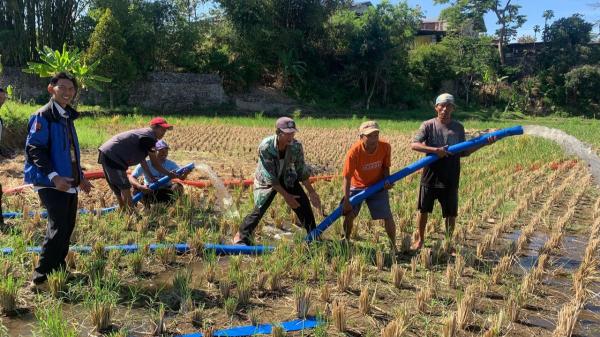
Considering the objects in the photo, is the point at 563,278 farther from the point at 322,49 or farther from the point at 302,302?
the point at 322,49

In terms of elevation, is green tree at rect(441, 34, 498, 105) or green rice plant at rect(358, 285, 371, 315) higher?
green tree at rect(441, 34, 498, 105)

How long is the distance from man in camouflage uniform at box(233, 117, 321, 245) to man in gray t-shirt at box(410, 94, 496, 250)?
1011mm

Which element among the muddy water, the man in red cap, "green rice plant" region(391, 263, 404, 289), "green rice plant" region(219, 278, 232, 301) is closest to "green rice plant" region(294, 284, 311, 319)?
"green rice plant" region(219, 278, 232, 301)

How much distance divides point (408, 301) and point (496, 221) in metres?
2.70

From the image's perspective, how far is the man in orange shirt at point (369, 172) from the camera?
412 centimetres

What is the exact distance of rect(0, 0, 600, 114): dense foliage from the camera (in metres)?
22.4

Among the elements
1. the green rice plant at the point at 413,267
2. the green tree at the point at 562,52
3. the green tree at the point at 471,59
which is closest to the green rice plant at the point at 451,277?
the green rice plant at the point at 413,267

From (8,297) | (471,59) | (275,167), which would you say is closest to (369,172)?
(275,167)

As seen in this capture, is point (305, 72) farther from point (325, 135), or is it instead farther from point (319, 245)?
point (319, 245)

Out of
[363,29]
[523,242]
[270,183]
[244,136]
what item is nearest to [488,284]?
[523,242]

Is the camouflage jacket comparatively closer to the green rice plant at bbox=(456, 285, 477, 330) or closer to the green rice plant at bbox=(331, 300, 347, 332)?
the green rice plant at bbox=(331, 300, 347, 332)

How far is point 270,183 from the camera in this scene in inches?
168

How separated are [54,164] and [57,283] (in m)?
0.80

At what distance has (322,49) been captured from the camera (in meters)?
29.9
